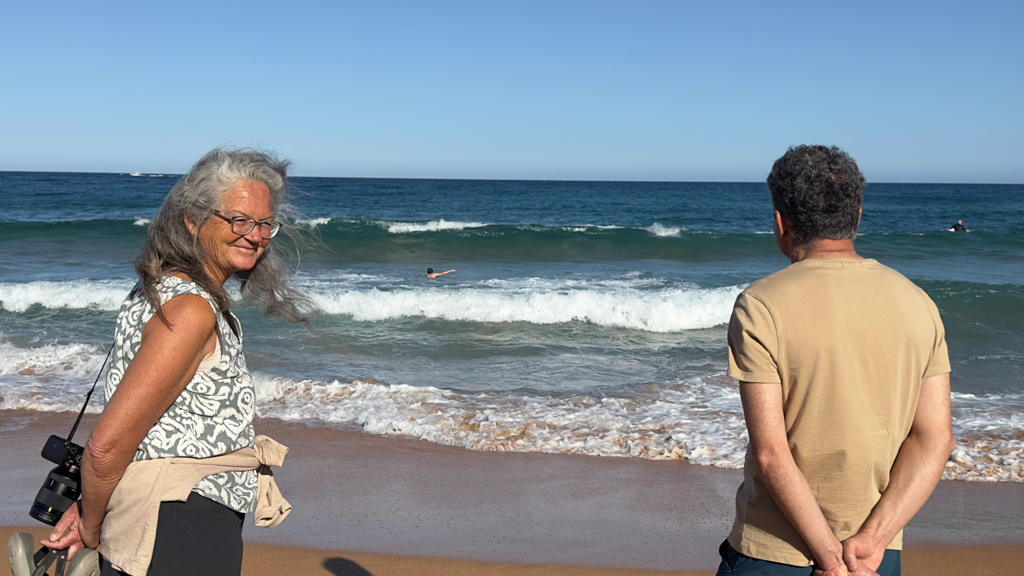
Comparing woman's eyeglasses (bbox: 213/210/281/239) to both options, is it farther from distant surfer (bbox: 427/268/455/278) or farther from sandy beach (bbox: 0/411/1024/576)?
distant surfer (bbox: 427/268/455/278)

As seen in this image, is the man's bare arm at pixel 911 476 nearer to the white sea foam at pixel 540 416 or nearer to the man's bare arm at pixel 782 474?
the man's bare arm at pixel 782 474

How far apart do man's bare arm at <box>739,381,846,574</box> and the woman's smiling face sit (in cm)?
124

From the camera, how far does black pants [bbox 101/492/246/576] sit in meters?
1.60

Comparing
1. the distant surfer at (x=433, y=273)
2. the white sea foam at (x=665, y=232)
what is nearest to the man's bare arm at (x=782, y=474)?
the distant surfer at (x=433, y=273)

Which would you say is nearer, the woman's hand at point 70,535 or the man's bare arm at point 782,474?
the man's bare arm at point 782,474

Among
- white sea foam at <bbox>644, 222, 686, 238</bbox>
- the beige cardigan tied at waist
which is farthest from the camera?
white sea foam at <bbox>644, 222, 686, 238</bbox>

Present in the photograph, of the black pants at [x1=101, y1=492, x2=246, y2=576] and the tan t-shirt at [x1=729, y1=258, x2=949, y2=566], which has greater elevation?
the tan t-shirt at [x1=729, y1=258, x2=949, y2=566]

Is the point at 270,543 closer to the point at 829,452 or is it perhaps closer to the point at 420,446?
the point at 420,446

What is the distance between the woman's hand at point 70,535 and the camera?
1.70 m

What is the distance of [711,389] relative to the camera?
682 cm

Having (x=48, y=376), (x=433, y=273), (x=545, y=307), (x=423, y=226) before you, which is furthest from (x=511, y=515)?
(x=423, y=226)

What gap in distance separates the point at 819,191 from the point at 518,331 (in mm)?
8610

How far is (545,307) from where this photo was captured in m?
11.3

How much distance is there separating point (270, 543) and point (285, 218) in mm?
2323
